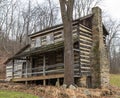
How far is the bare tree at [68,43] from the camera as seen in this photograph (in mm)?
18750

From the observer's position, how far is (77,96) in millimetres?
16016

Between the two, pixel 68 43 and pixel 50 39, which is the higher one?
pixel 50 39

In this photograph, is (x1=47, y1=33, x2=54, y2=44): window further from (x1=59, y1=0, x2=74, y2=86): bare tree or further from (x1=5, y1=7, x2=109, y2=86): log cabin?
(x1=59, y1=0, x2=74, y2=86): bare tree

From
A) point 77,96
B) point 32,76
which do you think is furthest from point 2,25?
point 77,96

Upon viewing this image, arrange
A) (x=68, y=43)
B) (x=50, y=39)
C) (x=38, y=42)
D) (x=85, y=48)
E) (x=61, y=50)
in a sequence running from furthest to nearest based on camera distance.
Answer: (x=38, y=42), (x=50, y=39), (x=85, y=48), (x=61, y=50), (x=68, y=43)

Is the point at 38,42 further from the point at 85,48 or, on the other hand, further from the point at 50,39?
the point at 85,48

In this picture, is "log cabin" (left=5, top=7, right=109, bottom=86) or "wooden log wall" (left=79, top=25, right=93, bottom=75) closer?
"log cabin" (left=5, top=7, right=109, bottom=86)

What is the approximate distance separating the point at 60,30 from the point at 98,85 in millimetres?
7118

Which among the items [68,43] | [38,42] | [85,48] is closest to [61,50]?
[85,48]

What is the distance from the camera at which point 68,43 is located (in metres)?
19.2

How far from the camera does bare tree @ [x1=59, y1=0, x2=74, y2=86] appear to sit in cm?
1875

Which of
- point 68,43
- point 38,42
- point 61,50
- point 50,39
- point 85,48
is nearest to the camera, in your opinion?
point 68,43

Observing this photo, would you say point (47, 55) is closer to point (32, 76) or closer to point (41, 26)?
point (32, 76)

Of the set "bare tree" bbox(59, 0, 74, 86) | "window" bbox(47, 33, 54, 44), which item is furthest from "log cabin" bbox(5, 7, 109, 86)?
"bare tree" bbox(59, 0, 74, 86)
